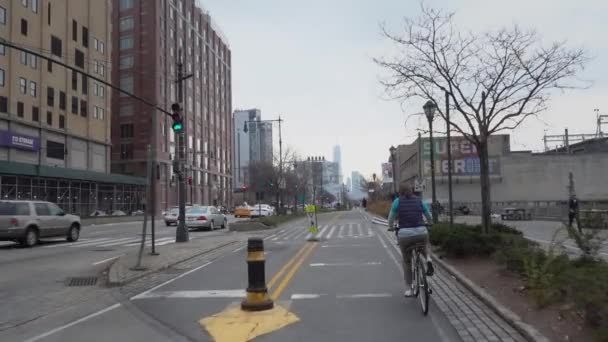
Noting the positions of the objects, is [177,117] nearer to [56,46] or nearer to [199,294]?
[199,294]

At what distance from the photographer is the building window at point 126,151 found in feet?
262

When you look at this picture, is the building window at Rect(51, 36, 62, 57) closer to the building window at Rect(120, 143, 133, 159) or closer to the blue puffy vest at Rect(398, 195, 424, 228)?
the building window at Rect(120, 143, 133, 159)

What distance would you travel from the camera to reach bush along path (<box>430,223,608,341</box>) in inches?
232

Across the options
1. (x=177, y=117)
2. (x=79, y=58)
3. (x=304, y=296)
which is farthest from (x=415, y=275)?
(x=79, y=58)

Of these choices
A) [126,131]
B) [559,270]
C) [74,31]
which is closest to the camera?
[559,270]

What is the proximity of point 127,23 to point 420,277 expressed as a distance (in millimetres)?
80735

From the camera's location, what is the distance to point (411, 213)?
8.62 meters

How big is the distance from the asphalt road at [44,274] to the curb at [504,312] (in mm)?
6271

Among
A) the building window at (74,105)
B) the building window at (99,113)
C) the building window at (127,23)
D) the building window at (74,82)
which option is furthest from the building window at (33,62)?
the building window at (127,23)

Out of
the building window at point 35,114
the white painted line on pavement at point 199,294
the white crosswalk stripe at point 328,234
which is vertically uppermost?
the building window at point 35,114

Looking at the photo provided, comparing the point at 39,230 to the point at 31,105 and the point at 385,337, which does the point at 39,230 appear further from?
the point at 31,105

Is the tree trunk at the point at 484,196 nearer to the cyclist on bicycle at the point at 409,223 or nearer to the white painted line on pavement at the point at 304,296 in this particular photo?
the cyclist on bicycle at the point at 409,223

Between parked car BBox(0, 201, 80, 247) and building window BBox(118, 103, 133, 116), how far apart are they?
60864 mm

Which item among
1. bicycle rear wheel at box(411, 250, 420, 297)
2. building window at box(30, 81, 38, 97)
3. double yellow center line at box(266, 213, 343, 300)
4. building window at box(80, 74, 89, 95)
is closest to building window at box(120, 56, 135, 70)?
building window at box(80, 74, 89, 95)
